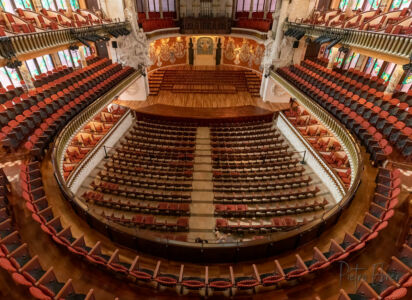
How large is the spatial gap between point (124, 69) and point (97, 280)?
11227mm

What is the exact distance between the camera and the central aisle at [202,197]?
6.24 m

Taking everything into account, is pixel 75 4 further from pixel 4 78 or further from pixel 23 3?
pixel 4 78

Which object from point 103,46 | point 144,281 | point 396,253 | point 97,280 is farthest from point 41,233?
point 103,46

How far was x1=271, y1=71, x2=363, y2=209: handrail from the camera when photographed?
5.12m

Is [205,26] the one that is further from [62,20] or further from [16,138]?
[16,138]

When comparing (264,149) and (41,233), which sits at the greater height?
(41,233)

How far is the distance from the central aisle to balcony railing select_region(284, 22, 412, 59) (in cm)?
675

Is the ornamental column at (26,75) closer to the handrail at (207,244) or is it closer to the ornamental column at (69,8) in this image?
the handrail at (207,244)

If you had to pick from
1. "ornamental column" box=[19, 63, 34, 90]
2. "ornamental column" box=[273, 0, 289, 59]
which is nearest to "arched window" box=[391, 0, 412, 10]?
"ornamental column" box=[273, 0, 289, 59]

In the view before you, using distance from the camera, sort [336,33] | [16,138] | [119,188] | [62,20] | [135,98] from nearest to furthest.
Result: [16,138] < [119,188] < [336,33] < [62,20] < [135,98]

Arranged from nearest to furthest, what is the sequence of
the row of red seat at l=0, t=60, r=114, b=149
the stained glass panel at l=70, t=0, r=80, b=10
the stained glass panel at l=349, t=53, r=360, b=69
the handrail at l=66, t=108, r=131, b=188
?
1. the row of red seat at l=0, t=60, r=114, b=149
2. the handrail at l=66, t=108, r=131, b=188
3. the stained glass panel at l=349, t=53, r=360, b=69
4. the stained glass panel at l=70, t=0, r=80, b=10

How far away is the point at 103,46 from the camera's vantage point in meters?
13.5

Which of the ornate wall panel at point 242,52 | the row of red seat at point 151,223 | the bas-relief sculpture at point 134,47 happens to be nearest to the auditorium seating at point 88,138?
the row of red seat at point 151,223

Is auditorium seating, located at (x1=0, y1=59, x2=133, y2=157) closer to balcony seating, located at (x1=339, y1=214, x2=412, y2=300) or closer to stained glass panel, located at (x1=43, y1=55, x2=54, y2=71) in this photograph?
stained glass panel, located at (x1=43, y1=55, x2=54, y2=71)
